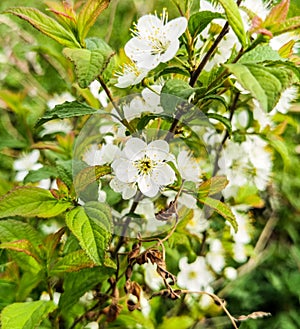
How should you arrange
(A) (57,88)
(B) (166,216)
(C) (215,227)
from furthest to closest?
1. (A) (57,88)
2. (C) (215,227)
3. (B) (166,216)

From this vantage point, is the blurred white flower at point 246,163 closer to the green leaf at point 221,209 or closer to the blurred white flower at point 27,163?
the green leaf at point 221,209

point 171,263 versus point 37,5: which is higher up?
point 171,263

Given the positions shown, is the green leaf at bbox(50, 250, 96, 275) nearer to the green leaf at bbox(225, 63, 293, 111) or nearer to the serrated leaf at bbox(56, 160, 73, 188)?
the serrated leaf at bbox(56, 160, 73, 188)

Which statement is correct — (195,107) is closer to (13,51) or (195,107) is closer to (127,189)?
(127,189)

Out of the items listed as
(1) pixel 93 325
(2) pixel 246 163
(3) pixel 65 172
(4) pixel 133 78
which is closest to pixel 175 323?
(1) pixel 93 325

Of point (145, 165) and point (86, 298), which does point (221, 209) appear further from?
point (86, 298)

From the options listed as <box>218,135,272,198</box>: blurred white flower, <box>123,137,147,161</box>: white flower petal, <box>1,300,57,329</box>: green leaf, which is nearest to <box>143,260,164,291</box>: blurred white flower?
<box>218,135,272,198</box>: blurred white flower

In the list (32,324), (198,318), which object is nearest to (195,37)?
(32,324)
